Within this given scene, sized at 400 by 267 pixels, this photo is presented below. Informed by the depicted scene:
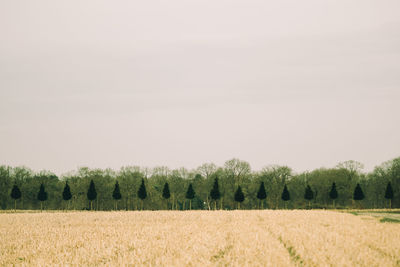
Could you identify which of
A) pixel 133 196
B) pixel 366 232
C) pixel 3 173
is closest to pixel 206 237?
pixel 366 232

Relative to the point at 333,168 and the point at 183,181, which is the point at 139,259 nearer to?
the point at 183,181

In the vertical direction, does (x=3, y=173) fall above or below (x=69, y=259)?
above

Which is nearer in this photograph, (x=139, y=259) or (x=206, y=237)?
(x=139, y=259)

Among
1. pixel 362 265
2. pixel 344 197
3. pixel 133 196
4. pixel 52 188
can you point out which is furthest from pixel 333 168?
pixel 362 265

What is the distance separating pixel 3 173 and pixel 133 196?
32.1 m

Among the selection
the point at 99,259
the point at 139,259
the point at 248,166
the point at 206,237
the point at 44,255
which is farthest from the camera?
the point at 248,166

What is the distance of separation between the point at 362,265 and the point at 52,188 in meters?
94.4

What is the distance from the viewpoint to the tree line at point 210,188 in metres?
86.3

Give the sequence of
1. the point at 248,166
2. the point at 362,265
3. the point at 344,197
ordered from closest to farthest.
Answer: the point at 362,265 < the point at 344,197 < the point at 248,166

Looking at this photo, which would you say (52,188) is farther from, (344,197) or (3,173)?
(344,197)

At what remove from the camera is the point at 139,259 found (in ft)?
39.1

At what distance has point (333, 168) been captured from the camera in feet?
317

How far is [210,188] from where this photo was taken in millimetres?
87375

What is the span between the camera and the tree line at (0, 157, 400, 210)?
283ft
